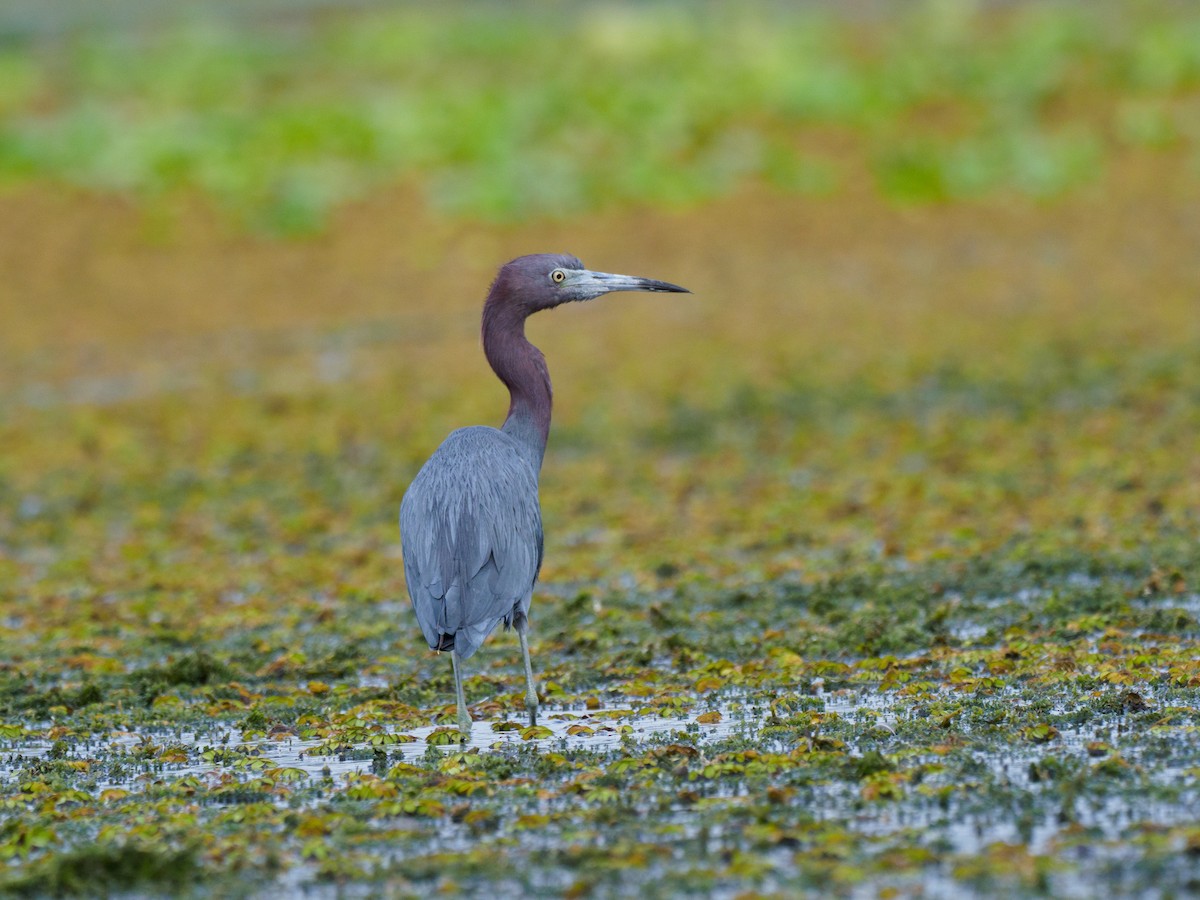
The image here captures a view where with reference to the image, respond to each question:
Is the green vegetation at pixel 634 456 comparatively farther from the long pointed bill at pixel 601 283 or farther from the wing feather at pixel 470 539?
Result: the long pointed bill at pixel 601 283

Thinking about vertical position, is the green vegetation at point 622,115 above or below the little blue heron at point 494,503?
above

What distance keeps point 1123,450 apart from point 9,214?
590 inches

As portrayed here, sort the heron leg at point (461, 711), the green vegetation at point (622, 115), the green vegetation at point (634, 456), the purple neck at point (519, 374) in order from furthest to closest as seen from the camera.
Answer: the green vegetation at point (622, 115)
the purple neck at point (519, 374)
the heron leg at point (461, 711)
the green vegetation at point (634, 456)

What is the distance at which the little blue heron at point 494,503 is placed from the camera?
6.99 metres

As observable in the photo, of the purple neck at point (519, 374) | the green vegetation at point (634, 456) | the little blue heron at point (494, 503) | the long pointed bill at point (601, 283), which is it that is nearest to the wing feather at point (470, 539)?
the little blue heron at point (494, 503)

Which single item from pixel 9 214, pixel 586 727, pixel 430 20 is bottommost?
pixel 586 727

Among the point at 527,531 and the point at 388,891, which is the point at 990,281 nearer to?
the point at 527,531

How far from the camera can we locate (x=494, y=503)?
7355 millimetres

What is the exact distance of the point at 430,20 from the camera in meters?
33.8

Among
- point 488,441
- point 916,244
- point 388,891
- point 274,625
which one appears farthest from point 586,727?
point 916,244

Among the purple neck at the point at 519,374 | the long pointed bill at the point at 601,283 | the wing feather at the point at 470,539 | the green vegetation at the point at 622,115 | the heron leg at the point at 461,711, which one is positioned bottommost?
the heron leg at the point at 461,711

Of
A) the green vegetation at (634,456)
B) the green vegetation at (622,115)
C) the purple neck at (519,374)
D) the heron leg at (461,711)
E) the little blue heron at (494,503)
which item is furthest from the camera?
the green vegetation at (622,115)

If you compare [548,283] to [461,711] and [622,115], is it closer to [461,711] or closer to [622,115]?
[461,711]

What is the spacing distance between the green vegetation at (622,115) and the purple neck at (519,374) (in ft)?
47.3
